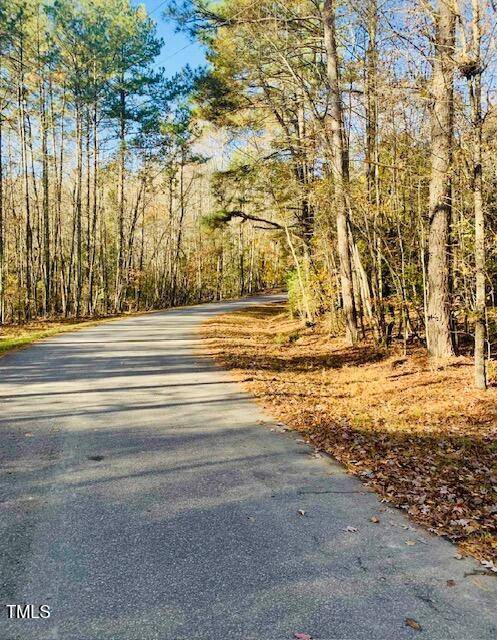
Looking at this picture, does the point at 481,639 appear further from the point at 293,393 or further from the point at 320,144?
the point at 320,144

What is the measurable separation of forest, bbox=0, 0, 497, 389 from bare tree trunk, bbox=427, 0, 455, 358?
1.2 inches

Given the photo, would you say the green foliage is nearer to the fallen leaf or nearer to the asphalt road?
the asphalt road

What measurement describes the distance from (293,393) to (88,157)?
21.7 meters

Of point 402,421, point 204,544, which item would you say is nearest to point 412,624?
point 204,544

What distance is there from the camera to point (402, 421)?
690 centimetres

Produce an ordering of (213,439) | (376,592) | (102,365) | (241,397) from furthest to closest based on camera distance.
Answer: (102,365) → (241,397) → (213,439) → (376,592)

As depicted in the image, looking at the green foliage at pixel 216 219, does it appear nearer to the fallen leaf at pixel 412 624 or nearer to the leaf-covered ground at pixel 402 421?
the leaf-covered ground at pixel 402 421

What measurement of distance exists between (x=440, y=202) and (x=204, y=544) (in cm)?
788

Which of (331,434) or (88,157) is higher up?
(88,157)

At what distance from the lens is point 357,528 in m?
3.88

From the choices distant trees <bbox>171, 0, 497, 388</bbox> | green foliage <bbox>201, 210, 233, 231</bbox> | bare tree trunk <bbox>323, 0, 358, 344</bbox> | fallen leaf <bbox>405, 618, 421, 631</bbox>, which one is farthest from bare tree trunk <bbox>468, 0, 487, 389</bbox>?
green foliage <bbox>201, 210, 233, 231</bbox>

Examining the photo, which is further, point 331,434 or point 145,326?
point 145,326

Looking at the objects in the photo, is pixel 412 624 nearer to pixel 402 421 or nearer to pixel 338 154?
pixel 402 421

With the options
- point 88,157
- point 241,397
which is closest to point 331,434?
point 241,397
